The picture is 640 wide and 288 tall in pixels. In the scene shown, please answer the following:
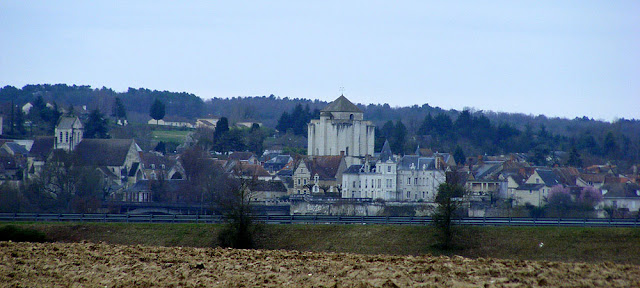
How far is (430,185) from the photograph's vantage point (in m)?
90.2

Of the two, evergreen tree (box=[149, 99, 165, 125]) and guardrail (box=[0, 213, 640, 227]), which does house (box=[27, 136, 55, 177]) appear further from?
evergreen tree (box=[149, 99, 165, 125])

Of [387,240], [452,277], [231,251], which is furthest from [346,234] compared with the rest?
[452,277]

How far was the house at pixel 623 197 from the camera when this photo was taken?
3238 inches

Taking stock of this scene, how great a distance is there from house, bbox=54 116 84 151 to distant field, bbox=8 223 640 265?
69.3 meters

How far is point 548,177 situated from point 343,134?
2125 cm

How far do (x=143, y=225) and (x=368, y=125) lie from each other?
2365 inches

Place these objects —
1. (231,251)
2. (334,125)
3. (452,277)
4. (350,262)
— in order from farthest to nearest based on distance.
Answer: (334,125) → (231,251) → (350,262) → (452,277)

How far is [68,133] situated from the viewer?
373ft

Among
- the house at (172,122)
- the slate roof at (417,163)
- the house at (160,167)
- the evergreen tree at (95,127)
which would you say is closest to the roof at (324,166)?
the slate roof at (417,163)

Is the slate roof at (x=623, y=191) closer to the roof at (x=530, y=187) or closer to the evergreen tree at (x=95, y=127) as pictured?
the roof at (x=530, y=187)

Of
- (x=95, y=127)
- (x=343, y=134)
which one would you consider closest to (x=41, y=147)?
(x=95, y=127)

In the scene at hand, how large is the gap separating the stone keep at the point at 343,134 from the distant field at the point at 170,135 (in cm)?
4847

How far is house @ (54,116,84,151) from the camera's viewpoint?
113 metres

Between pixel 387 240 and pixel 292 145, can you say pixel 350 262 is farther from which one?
pixel 292 145
